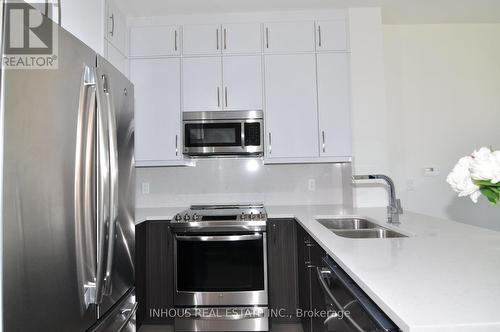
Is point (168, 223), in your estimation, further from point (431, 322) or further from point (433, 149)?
point (433, 149)

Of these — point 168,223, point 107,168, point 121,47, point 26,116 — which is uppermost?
point 121,47

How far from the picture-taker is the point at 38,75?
0.84 meters

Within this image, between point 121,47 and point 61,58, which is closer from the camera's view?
point 61,58

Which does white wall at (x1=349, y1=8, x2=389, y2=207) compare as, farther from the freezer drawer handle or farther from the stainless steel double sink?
the freezer drawer handle

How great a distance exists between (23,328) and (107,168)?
52cm

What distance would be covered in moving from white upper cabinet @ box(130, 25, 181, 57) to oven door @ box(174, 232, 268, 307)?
5.24ft

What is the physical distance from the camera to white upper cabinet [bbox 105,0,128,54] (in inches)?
87.6

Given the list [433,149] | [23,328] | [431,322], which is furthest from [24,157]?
[433,149]

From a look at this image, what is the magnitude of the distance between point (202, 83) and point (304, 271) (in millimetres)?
1729

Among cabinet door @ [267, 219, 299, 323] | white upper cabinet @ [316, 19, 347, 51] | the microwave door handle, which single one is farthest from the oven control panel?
white upper cabinet @ [316, 19, 347, 51]

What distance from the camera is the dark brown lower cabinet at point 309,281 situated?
1557mm

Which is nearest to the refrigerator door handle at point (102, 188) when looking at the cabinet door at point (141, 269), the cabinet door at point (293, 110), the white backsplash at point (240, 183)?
the cabinet door at point (141, 269)

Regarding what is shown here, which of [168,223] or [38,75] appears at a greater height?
[38,75]

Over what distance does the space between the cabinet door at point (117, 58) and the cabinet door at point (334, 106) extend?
1.65 metres
